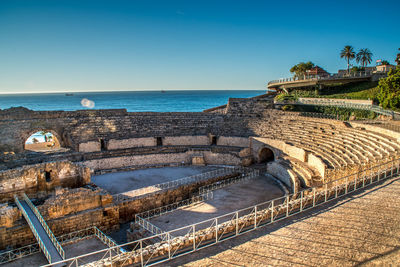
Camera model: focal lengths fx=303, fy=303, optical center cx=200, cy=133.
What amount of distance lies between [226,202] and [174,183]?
492 cm

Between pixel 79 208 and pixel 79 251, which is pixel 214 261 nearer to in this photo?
pixel 79 251

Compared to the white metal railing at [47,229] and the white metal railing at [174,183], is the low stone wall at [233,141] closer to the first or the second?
the white metal railing at [174,183]

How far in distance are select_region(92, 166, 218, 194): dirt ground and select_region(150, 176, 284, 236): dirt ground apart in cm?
490

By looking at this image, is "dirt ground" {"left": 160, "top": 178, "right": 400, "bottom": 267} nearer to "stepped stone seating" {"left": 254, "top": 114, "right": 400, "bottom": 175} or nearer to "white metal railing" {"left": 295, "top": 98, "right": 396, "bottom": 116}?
"stepped stone seating" {"left": 254, "top": 114, "right": 400, "bottom": 175}

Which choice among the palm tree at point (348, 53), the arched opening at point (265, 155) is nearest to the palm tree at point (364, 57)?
the palm tree at point (348, 53)

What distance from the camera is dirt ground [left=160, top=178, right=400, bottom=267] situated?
8766 mm

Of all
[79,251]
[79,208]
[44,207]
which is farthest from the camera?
[79,208]

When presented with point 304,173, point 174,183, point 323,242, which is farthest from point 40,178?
point 304,173

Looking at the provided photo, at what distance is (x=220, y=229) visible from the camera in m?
10.3

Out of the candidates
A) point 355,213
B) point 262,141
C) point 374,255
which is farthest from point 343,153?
point 374,255

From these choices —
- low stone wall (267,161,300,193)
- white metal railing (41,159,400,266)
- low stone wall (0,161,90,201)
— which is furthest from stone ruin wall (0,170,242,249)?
low stone wall (267,161,300,193)

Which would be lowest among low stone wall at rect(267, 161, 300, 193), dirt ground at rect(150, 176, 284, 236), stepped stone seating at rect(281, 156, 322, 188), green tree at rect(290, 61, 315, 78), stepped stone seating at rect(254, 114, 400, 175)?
dirt ground at rect(150, 176, 284, 236)

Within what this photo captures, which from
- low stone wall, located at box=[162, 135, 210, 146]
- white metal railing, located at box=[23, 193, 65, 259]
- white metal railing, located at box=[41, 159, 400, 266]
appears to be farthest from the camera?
low stone wall, located at box=[162, 135, 210, 146]

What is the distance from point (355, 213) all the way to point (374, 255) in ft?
8.77
